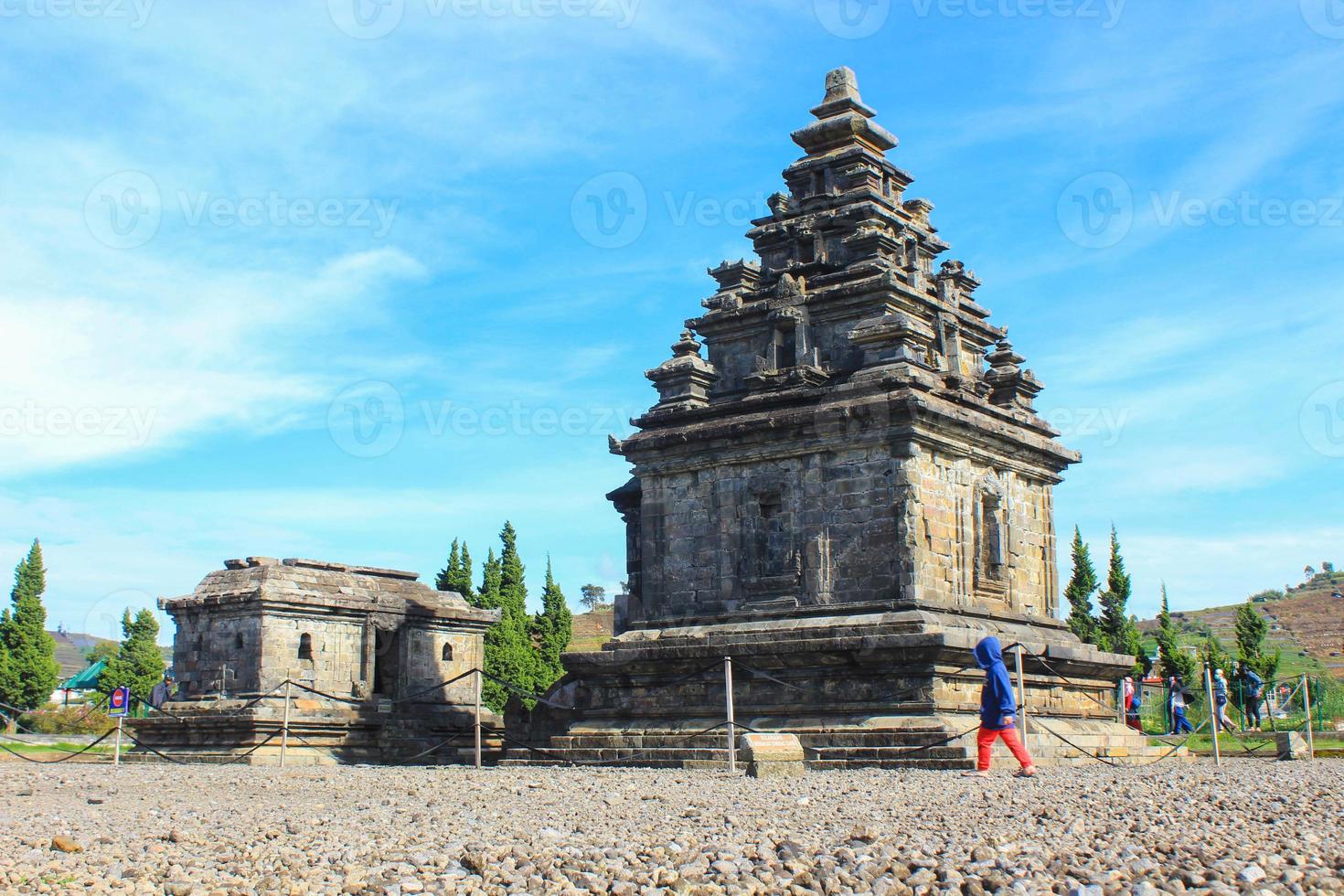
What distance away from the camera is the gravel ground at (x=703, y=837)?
841 centimetres

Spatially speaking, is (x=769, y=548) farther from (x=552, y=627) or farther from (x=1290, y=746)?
(x=552, y=627)

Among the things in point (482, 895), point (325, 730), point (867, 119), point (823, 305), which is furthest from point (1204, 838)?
point (325, 730)

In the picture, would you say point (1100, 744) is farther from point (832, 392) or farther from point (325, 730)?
point (325, 730)

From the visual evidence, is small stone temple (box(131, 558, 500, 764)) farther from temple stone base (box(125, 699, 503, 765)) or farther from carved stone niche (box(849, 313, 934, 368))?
carved stone niche (box(849, 313, 934, 368))

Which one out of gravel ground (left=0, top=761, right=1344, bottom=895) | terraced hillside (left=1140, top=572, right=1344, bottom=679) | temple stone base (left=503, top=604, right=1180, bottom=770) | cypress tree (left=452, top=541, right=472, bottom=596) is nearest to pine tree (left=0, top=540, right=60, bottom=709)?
cypress tree (left=452, top=541, right=472, bottom=596)

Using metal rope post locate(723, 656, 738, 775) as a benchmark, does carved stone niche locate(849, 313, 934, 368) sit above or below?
above

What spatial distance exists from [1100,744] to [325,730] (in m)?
15.7

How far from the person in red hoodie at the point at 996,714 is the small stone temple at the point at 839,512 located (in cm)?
254

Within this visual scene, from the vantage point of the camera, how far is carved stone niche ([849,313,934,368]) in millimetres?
21938

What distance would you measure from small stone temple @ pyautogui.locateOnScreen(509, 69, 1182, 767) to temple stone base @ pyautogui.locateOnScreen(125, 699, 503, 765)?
204 inches

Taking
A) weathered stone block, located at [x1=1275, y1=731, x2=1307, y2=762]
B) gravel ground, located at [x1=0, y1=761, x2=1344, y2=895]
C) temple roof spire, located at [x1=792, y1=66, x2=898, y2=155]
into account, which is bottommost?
weathered stone block, located at [x1=1275, y1=731, x2=1307, y2=762]

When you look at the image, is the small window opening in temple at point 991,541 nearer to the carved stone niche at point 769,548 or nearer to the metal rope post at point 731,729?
the carved stone niche at point 769,548

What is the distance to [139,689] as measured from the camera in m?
52.9

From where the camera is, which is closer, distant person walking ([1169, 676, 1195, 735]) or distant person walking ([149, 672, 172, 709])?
distant person walking ([1169, 676, 1195, 735])
